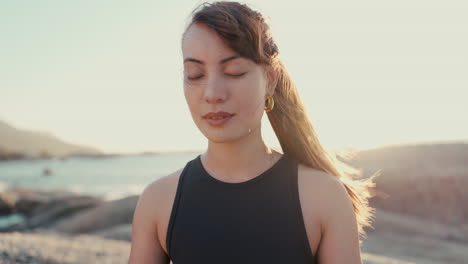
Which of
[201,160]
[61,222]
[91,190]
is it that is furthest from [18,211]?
[201,160]

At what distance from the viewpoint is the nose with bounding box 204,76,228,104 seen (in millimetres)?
2410

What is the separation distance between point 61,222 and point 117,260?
12.9m

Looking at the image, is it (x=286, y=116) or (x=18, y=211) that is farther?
(x=18, y=211)

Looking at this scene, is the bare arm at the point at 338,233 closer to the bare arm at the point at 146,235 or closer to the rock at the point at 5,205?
the bare arm at the point at 146,235

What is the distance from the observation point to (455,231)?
15.3 metres

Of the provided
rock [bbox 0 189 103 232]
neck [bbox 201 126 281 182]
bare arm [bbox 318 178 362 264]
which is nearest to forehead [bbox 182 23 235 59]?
neck [bbox 201 126 281 182]

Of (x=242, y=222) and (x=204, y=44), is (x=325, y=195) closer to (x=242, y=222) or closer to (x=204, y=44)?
(x=242, y=222)

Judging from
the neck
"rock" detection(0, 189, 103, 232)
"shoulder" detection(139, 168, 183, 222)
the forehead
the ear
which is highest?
the forehead

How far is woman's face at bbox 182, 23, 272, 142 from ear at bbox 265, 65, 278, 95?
0.18 feet

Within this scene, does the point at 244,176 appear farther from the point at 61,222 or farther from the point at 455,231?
the point at 61,222

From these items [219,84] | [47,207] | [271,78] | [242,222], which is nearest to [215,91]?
[219,84]

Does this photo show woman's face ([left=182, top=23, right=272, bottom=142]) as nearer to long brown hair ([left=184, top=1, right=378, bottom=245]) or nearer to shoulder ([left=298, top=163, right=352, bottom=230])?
long brown hair ([left=184, top=1, right=378, bottom=245])

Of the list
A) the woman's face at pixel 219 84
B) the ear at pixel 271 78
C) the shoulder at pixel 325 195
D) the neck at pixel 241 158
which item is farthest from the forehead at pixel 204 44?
the shoulder at pixel 325 195

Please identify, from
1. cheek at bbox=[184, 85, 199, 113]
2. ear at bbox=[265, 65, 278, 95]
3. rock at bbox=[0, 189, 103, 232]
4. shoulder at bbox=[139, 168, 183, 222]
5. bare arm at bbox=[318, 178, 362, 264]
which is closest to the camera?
bare arm at bbox=[318, 178, 362, 264]
